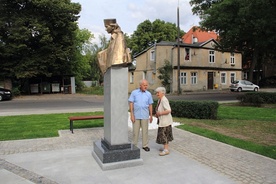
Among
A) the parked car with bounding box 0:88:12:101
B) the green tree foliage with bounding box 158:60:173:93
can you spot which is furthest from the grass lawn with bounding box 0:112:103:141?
the green tree foliage with bounding box 158:60:173:93

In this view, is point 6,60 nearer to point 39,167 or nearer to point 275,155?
point 39,167

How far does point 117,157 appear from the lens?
576cm

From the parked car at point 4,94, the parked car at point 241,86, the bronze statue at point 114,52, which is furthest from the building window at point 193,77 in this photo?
the bronze statue at point 114,52

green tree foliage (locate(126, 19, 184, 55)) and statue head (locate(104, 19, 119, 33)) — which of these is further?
green tree foliage (locate(126, 19, 184, 55))

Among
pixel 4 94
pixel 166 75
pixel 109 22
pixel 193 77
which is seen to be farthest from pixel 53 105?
pixel 193 77

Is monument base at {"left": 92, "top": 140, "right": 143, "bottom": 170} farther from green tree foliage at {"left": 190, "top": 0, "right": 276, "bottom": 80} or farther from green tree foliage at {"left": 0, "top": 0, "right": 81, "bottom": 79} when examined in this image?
green tree foliage at {"left": 0, "top": 0, "right": 81, "bottom": 79}

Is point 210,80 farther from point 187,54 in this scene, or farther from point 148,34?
point 148,34

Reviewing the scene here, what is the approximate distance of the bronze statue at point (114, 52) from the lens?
19.4 feet

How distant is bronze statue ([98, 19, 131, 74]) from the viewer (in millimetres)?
5906

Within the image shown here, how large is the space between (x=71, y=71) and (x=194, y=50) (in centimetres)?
1677

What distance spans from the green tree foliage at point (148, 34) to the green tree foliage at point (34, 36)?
22753 mm

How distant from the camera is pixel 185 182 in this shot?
4887 mm

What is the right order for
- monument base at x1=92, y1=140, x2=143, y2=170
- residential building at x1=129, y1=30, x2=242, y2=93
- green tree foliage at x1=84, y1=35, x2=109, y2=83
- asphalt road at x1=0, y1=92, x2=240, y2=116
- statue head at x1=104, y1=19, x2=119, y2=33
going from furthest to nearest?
1. green tree foliage at x1=84, y1=35, x2=109, y2=83
2. residential building at x1=129, y1=30, x2=242, y2=93
3. asphalt road at x1=0, y1=92, x2=240, y2=116
4. statue head at x1=104, y1=19, x2=119, y2=33
5. monument base at x1=92, y1=140, x2=143, y2=170

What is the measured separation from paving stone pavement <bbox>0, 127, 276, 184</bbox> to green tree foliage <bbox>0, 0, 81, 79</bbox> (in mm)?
22397
